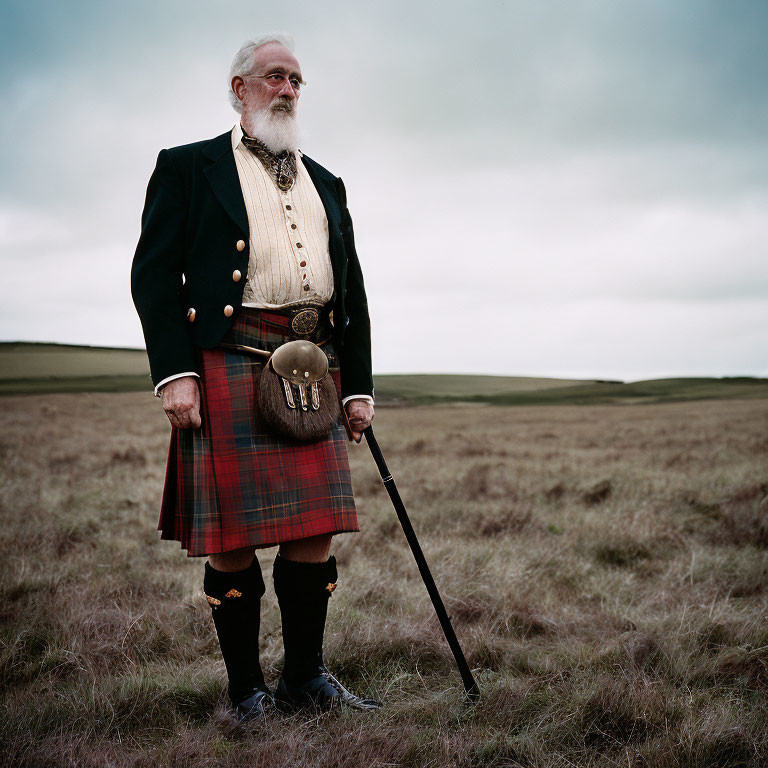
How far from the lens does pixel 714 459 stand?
912 centimetres

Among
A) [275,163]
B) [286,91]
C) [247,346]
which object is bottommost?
[247,346]

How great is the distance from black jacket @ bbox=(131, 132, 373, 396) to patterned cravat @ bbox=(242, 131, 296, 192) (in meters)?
0.09

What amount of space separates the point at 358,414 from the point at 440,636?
3.83ft

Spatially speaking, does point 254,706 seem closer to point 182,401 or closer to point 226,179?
point 182,401

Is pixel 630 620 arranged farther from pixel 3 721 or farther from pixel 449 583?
pixel 3 721

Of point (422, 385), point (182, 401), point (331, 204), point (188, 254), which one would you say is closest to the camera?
point (182, 401)

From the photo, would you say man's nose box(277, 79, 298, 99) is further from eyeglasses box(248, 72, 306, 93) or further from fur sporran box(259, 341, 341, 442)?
fur sporran box(259, 341, 341, 442)

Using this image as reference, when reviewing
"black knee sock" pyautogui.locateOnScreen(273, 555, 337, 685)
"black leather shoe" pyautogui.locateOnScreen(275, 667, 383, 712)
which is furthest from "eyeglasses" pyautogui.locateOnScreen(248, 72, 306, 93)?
"black leather shoe" pyautogui.locateOnScreen(275, 667, 383, 712)

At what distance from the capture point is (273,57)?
8.91 ft

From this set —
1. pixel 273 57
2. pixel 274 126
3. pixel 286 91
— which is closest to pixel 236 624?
pixel 274 126

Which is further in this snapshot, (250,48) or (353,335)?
(353,335)

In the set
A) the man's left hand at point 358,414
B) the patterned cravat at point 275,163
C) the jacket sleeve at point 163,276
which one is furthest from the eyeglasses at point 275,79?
the man's left hand at point 358,414

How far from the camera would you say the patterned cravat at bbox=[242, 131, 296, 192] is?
9.14ft

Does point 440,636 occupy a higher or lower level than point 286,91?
lower
